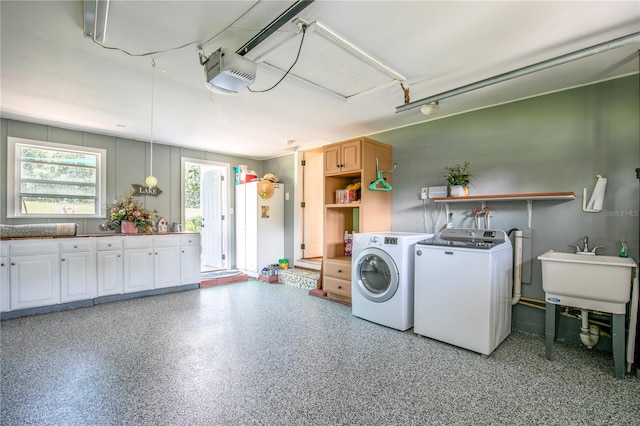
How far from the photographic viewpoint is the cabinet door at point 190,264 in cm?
473

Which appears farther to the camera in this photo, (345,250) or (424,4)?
(345,250)

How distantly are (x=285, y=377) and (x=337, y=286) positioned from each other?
1.92m

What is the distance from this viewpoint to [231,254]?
603cm

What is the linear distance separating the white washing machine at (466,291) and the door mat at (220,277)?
340 cm

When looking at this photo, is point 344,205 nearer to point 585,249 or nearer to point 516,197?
point 516,197

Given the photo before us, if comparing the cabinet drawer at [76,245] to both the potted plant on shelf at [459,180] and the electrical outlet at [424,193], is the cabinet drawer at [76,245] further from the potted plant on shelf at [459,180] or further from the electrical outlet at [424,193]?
the potted plant on shelf at [459,180]

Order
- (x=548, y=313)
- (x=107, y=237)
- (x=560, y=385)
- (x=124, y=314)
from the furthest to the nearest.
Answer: (x=107, y=237)
(x=124, y=314)
(x=548, y=313)
(x=560, y=385)

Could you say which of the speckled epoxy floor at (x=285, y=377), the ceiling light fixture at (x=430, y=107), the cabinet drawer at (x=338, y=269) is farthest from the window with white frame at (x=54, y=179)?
the ceiling light fixture at (x=430, y=107)

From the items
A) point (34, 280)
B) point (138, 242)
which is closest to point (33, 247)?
point (34, 280)

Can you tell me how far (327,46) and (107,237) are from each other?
3.85 meters

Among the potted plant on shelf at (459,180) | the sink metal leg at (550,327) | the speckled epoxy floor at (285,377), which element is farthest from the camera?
the potted plant on shelf at (459,180)

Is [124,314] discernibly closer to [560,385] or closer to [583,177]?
[560,385]

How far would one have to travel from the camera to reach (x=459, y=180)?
341 cm

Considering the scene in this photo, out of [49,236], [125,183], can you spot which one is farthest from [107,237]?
[125,183]
